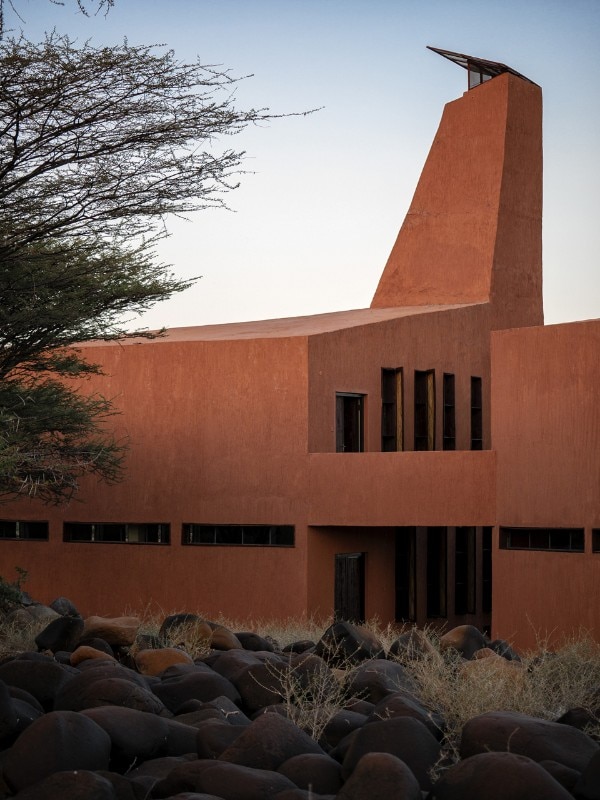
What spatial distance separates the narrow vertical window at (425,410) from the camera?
21609 millimetres

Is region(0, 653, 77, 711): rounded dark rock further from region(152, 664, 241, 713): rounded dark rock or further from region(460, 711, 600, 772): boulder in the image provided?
region(460, 711, 600, 772): boulder

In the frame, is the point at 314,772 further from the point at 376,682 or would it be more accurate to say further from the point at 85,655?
the point at 85,655

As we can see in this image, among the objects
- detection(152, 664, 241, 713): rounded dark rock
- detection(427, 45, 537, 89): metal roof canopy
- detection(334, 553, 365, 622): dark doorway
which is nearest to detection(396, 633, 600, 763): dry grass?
detection(152, 664, 241, 713): rounded dark rock

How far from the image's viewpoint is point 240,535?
19.8 meters

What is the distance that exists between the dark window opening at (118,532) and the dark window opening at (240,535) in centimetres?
49

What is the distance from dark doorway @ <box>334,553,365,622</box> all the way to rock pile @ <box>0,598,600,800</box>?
984cm

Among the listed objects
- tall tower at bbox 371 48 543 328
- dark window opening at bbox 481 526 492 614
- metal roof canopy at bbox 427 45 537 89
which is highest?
metal roof canopy at bbox 427 45 537 89

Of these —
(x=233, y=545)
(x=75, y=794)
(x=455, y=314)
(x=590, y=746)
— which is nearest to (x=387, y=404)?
(x=455, y=314)

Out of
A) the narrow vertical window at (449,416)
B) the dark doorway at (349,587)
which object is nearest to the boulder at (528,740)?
the dark doorway at (349,587)

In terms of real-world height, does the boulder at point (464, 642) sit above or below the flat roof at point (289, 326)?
below

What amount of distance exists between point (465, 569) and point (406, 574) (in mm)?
1766

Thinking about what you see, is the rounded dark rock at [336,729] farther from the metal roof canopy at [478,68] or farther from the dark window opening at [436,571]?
the metal roof canopy at [478,68]

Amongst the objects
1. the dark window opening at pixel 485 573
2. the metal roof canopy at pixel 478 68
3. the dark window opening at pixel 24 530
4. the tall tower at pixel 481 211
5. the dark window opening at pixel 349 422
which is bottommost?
the dark window opening at pixel 485 573

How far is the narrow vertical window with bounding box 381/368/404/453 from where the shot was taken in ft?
68.8
